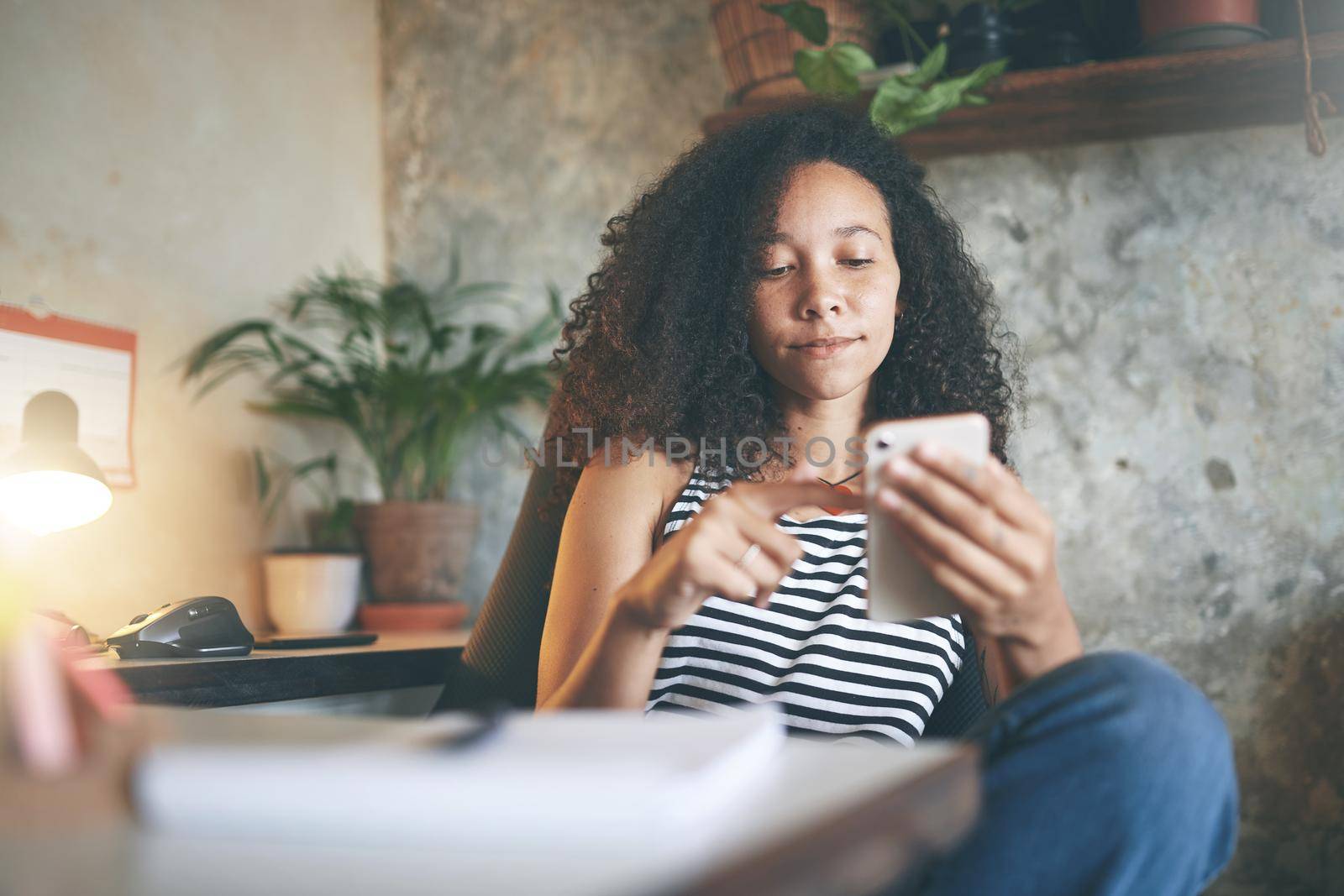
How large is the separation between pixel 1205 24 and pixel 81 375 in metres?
1.95

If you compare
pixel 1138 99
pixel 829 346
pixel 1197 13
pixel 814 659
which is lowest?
pixel 814 659

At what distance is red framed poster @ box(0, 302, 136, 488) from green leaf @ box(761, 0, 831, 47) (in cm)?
127

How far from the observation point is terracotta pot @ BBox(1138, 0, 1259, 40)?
1733 mm

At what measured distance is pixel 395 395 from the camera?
2074 millimetres

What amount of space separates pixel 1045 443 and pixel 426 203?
4.97ft

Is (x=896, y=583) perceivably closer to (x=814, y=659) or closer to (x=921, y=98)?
(x=814, y=659)

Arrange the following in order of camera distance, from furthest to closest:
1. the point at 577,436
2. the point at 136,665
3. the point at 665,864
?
the point at 577,436
the point at 136,665
the point at 665,864

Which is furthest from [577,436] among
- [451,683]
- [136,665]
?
[136,665]

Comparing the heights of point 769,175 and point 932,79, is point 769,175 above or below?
below

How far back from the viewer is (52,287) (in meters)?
1.58

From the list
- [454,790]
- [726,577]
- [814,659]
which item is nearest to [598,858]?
[454,790]

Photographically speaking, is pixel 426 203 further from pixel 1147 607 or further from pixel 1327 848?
pixel 1327 848

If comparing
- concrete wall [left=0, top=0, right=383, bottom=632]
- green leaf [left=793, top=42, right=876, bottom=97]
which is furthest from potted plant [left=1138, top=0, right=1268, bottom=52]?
concrete wall [left=0, top=0, right=383, bottom=632]

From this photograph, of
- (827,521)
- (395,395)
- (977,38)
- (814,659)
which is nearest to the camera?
(814,659)
